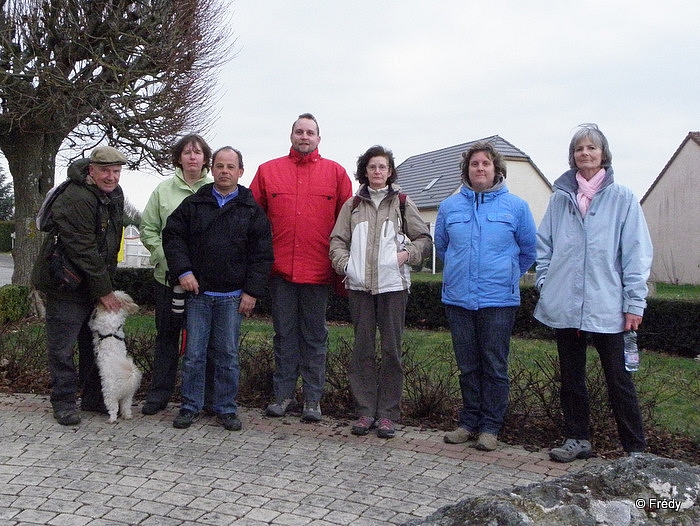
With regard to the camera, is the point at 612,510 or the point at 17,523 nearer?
the point at 612,510

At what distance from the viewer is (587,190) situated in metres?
4.84

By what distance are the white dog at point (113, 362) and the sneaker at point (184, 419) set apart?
0.43m

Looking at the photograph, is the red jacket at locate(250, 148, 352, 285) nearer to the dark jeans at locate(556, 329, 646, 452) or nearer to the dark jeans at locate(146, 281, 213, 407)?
the dark jeans at locate(146, 281, 213, 407)

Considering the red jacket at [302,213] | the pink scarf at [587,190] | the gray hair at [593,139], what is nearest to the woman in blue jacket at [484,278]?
the pink scarf at [587,190]

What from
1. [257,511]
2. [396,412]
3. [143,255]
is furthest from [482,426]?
[143,255]

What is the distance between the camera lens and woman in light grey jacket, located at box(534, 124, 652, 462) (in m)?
4.65

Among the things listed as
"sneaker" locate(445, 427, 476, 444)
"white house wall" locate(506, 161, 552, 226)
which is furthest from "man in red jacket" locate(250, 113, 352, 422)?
"white house wall" locate(506, 161, 552, 226)

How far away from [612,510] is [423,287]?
11.3 metres

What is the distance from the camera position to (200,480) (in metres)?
4.32

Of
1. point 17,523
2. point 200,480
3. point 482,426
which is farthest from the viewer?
point 482,426

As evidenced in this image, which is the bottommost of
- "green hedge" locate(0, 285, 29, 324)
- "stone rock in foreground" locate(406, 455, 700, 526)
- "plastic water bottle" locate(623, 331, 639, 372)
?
"green hedge" locate(0, 285, 29, 324)

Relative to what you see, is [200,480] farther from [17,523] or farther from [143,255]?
[143,255]

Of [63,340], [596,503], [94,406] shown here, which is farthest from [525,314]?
[596,503]

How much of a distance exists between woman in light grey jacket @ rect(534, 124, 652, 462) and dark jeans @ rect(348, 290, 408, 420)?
1.01 meters
